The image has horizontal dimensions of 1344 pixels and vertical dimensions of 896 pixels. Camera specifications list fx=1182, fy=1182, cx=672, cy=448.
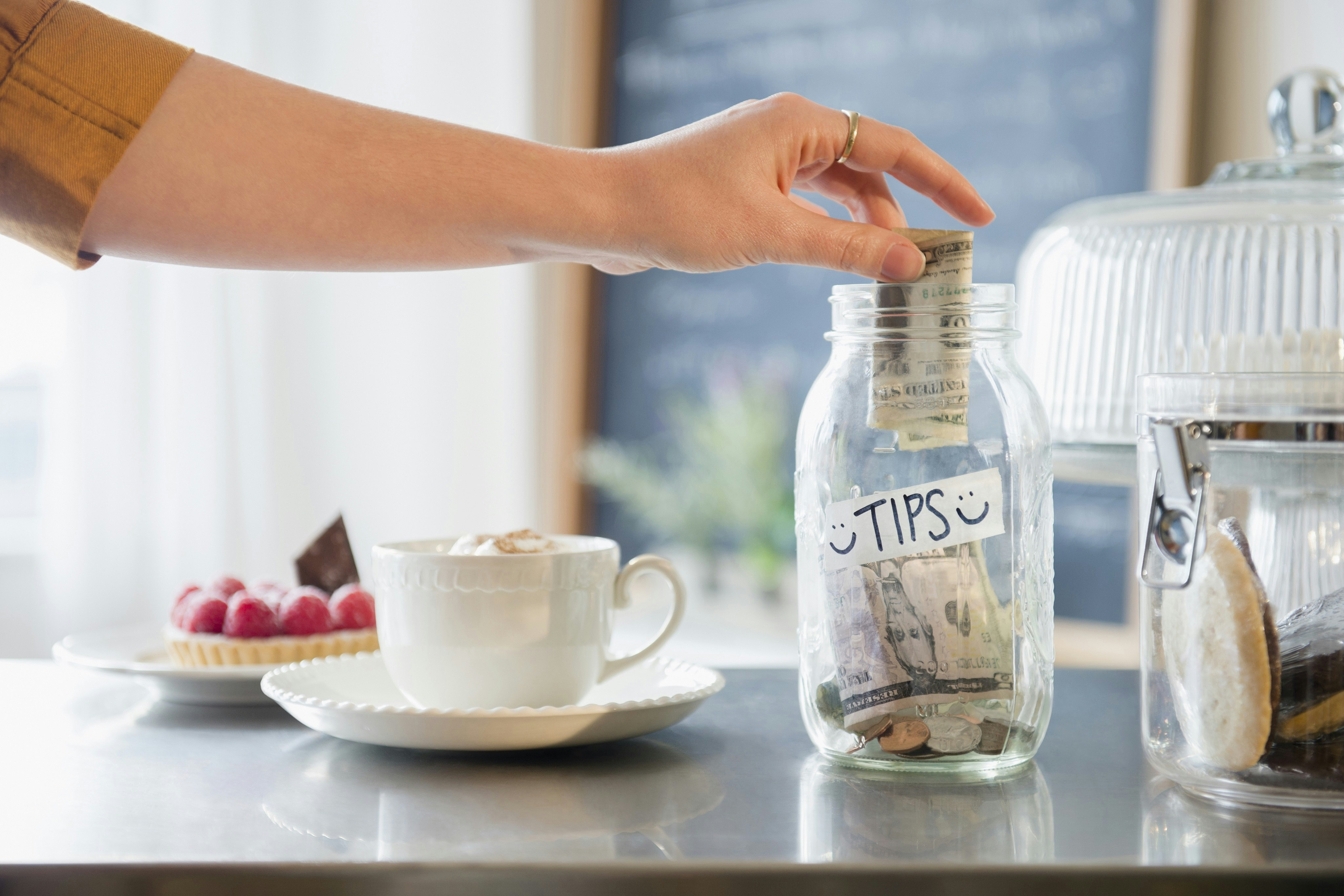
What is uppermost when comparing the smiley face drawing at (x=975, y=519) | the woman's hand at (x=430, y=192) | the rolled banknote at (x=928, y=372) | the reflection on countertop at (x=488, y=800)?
the woman's hand at (x=430, y=192)

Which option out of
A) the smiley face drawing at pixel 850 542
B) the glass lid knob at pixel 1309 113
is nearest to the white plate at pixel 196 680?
the smiley face drawing at pixel 850 542

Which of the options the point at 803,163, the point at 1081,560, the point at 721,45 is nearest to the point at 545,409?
the point at 721,45

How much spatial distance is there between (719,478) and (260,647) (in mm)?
1655

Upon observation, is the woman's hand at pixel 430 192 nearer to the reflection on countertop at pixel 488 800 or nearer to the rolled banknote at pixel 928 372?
the rolled banknote at pixel 928 372

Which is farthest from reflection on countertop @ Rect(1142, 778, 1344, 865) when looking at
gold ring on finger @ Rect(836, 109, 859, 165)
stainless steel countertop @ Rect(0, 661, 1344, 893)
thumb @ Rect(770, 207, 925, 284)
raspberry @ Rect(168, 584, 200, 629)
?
raspberry @ Rect(168, 584, 200, 629)

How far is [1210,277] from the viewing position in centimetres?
82

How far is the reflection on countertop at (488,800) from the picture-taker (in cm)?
46

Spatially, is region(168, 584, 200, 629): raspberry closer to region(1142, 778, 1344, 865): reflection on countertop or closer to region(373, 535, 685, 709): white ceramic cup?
region(373, 535, 685, 709): white ceramic cup

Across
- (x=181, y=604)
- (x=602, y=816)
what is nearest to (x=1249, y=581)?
(x=602, y=816)

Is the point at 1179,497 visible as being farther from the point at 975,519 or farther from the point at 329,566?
the point at 329,566

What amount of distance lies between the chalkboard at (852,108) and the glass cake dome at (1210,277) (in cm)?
122

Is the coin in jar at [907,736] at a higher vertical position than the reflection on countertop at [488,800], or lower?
higher

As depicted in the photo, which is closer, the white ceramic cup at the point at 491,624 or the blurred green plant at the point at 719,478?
the white ceramic cup at the point at 491,624

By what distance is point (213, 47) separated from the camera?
2064 millimetres
